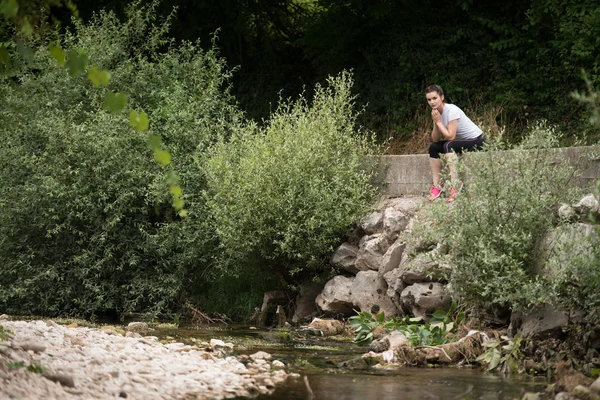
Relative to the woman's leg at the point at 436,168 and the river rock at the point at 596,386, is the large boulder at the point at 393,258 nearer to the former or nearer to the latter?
the woman's leg at the point at 436,168

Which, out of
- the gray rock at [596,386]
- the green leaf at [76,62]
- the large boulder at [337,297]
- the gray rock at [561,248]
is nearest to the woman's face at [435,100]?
the large boulder at [337,297]

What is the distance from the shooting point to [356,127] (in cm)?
1602

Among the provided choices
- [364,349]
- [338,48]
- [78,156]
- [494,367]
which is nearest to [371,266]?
[364,349]

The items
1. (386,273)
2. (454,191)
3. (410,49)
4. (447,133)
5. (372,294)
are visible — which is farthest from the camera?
(410,49)

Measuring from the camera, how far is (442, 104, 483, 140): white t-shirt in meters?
11.2

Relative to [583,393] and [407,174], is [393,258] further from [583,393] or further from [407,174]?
[583,393]

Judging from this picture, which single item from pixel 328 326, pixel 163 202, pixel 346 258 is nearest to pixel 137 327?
pixel 163 202

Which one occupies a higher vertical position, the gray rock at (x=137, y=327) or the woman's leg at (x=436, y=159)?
the woman's leg at (x=436, y=159)

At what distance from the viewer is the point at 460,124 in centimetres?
1126

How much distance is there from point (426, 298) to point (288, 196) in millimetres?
2398

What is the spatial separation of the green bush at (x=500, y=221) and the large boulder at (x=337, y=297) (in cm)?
215

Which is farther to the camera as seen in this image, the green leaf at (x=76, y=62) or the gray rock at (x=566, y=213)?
the gray rock at (x=566, y=213)

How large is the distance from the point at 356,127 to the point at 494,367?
850cm

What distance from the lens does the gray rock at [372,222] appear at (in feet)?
37.6
